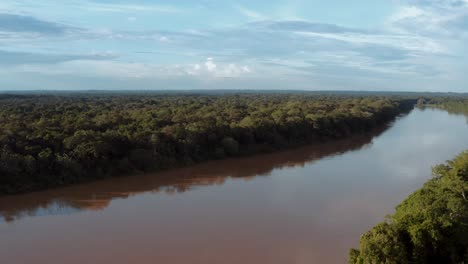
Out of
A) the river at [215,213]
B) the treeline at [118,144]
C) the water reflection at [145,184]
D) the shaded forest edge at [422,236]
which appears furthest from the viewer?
the treeline at [118,144]

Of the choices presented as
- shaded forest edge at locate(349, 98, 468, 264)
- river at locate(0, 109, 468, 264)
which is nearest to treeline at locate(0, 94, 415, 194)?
river at locate(0, 109, 468, 264)

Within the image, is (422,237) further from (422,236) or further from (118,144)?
(118,144)

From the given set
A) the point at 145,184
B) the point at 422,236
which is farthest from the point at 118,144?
the point at 422,236

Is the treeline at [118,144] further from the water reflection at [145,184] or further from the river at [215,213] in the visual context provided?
the river at [215,213]

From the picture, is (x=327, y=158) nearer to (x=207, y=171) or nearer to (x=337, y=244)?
(x=207, y=171)

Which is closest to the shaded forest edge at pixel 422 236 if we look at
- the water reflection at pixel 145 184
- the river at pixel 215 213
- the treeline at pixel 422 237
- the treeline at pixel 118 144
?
the treeline at pixel 422 237

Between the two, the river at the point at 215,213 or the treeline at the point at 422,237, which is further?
the river at the point at 215,213
